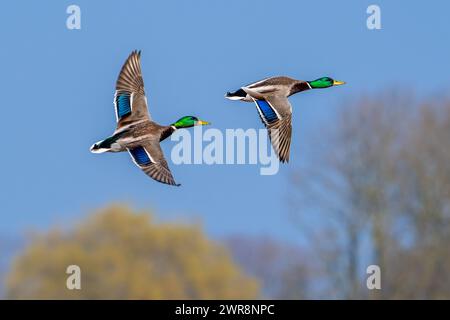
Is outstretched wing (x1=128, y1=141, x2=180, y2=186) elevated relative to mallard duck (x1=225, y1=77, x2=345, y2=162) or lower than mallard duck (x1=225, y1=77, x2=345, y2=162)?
lower

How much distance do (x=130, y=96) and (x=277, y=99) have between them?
56.5 inches

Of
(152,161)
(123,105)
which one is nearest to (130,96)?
(123,105)

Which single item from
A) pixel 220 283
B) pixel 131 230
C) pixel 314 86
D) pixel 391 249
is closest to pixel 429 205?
pixel 391 249

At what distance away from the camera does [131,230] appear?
4512 cm

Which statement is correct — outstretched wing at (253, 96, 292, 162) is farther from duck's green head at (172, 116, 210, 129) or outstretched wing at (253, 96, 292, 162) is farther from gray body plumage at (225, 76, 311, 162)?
duck's green head at (172, 116, 210, 129)

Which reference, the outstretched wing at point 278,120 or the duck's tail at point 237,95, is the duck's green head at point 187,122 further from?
the outstretched wing at point 278,120

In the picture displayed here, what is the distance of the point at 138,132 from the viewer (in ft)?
50.5

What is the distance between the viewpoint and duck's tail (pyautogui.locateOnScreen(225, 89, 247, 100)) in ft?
50.8

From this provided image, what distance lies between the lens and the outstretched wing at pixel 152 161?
15.3 metres

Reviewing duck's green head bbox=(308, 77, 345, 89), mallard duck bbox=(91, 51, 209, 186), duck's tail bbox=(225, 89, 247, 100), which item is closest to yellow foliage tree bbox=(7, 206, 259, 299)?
duck's green head bbox=(308, 77, 345, 89)

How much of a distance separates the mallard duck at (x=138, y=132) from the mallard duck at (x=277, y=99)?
67 centimetres
